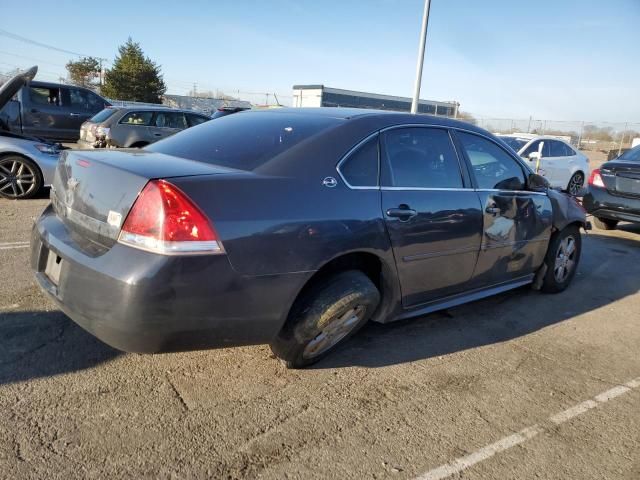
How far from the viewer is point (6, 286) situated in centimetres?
387

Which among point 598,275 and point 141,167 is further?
point 598,275

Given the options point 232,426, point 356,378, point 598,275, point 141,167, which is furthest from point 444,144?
point 598,275

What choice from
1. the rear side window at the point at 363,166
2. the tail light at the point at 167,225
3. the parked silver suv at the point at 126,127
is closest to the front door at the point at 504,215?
the rear side window at the point at 363,166

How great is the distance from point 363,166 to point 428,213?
22.5 inches

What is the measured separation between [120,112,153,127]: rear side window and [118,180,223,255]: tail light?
866 centimetres

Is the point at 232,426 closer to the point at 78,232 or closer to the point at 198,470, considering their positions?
the point at 198,470

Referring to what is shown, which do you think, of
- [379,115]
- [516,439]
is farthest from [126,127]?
[516,439]

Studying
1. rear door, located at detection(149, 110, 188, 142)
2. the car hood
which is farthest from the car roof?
rear door, located at detection(149, 110, 188, 142)

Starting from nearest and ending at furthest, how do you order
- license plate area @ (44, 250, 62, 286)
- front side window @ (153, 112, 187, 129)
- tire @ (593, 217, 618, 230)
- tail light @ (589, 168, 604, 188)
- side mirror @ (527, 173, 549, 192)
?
license plate area @ (44, 250, 62, 286) → side mirror @ (527, 173, 549, 192) → tail light @ (589, 168, 604, 188) → tire @ (593, 217, 618, 230) → front side window @ (153, 112, 187, 129)

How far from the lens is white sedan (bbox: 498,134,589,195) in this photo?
11.1 m

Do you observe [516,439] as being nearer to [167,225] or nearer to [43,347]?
[167,225]

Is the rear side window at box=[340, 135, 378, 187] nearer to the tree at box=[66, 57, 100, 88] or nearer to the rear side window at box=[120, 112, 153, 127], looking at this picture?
the rear side window at box=[120, 112, 153, 127]

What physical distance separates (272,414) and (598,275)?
477 centimetres

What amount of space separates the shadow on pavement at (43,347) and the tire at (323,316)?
108cm
